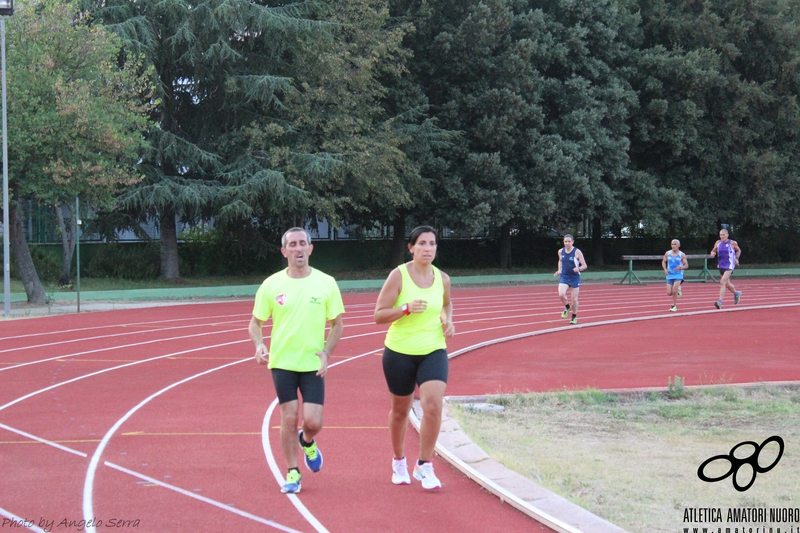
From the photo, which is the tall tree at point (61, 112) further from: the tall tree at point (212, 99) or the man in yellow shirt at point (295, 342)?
the man in yellow shirt at point (295, 342)

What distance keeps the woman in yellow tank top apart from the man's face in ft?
1.97

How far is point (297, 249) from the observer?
6.27 m

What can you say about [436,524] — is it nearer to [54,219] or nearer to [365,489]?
[365,489]

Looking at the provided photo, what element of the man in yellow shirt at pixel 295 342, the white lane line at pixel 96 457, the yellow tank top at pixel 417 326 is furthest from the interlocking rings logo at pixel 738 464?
the white lane line at pixel 96 457

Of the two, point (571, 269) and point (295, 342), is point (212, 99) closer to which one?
point (571, 269)

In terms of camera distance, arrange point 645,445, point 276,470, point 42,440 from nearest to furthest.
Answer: point 276,470 → point 645,445 → point 42,440

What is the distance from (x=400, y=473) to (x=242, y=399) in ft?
13.8

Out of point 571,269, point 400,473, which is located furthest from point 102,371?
point 571,269

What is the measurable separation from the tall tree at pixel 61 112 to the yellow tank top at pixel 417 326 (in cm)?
1734

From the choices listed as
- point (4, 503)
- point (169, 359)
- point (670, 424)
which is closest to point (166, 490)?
point (4, 503)

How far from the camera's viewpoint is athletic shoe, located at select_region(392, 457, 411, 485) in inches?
259

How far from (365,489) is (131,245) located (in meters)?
32.0

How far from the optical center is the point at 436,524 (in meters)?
5.65

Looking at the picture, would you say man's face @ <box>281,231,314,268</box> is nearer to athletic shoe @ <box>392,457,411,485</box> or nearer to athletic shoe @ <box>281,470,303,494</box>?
athletic shoe @ <box>281,470,303,494</box>
